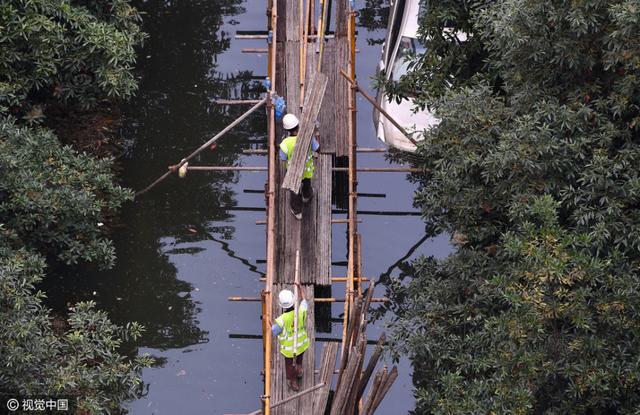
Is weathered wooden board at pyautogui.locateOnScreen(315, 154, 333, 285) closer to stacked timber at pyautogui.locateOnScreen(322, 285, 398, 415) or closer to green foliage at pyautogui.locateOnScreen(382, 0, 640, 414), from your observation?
green foliage at pyautogui.locateOnScreen(382, 0, 640, 414)

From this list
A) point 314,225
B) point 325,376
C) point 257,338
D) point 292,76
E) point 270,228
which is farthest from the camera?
point 292,76

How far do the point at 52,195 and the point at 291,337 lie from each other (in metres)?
3.98

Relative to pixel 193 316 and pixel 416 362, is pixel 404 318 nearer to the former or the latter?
pixel 416 362

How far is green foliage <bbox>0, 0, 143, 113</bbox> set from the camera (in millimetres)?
15359

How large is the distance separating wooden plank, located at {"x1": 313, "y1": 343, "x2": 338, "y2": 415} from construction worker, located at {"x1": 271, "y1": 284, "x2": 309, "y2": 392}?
1.03ft

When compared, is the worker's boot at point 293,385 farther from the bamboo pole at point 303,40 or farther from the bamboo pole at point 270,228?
the bamboo pole at point 303,40

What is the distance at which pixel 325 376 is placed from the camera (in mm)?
12594

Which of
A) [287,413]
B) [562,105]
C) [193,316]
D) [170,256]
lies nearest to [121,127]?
[170,256]

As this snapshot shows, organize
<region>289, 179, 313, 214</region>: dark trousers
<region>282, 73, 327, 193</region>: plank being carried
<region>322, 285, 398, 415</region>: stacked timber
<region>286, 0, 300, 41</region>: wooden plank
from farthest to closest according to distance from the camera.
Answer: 1. <region>286, 0, 300, 41</region>: wooden plank
2. <region>289, 179, 313, 214</region>: dark trousers
3. <region>282, 73, 327, 193</region>: plank being carried
4. <region>322, 285, 398, 415</region>: stacked timber

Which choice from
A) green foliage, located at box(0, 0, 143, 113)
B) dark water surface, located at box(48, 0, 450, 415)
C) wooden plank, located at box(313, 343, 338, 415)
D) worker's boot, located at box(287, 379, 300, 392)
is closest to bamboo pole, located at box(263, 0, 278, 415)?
worker's boot, located at box(287, 379, 300, 392)

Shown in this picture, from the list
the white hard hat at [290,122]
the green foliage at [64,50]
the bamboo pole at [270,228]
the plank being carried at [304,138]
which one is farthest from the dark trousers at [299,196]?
the green foliage at [64,50]

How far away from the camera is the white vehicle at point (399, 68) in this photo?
1798 centimetres

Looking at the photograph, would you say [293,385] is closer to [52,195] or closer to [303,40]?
[52,195]

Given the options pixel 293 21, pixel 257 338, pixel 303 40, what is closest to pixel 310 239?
pixel 257 338
